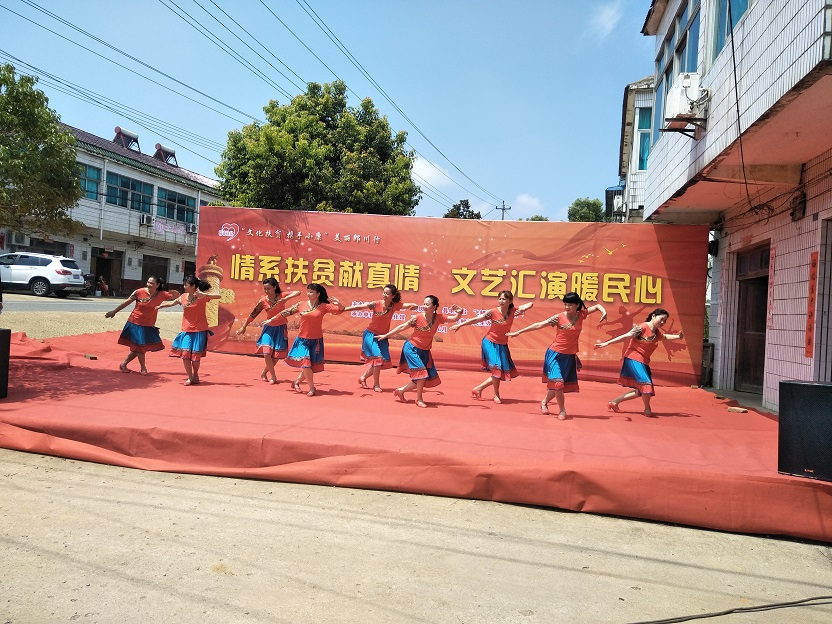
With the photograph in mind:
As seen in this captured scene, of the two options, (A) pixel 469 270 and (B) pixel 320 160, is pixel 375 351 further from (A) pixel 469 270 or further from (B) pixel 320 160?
(B) pixel 320 160

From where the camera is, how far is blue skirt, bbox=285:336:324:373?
7.63 m

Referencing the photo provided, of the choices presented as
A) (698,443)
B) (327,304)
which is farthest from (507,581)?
(327,304)

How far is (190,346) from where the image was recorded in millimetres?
8133

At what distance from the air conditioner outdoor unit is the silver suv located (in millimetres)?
19993

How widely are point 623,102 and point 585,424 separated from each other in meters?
14.2

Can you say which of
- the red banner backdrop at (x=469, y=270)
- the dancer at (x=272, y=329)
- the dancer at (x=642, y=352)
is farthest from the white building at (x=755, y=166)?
the dancer at (x=272, y=329)

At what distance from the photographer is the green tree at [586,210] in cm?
3781

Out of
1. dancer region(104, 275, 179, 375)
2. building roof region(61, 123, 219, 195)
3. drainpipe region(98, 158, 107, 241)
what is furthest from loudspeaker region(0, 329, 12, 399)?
drainpipe region(98, 158, 107, 241)

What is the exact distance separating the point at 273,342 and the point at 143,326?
191 centimetres

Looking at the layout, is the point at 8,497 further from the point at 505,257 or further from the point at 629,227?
the point at 629,227

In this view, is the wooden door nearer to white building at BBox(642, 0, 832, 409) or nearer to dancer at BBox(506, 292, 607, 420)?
white building at BBox(642, 0, 832, 409)

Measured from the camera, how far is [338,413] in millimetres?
6246

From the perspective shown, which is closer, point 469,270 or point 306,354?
point 306,354

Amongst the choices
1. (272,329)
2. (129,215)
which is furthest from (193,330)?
(129,215)
